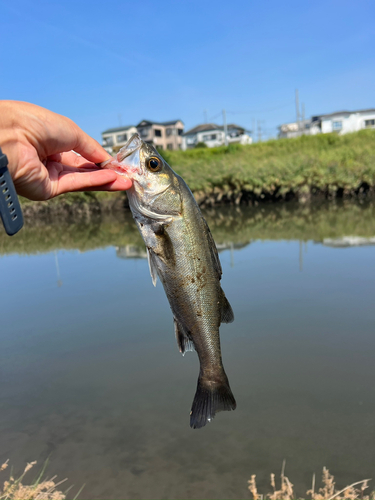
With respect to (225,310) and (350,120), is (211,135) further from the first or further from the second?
(225,310)

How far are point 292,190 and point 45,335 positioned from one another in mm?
20342

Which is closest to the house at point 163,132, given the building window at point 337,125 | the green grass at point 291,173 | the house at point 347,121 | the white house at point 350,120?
the house at point 347,121

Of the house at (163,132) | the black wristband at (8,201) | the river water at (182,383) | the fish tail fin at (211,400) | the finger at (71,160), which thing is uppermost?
the house at (163,132)

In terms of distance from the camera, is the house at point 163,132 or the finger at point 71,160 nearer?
the finger at point 71,160

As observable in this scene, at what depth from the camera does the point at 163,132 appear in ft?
306

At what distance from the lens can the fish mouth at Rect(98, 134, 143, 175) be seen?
Result: 2433 mm

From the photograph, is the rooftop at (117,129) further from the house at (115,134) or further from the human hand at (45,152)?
the human hand at (45,152)

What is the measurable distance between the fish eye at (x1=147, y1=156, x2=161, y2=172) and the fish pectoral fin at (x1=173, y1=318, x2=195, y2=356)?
3.08ft

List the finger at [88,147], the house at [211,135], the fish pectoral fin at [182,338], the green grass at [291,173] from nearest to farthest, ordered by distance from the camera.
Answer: the finger at [88,147] < the fish pectoral fin at [182,338] < the green grass at [291,173] < the house at [211,135]

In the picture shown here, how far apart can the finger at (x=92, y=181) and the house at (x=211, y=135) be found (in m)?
91.2

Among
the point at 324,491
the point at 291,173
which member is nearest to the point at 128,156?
the point at 324,491

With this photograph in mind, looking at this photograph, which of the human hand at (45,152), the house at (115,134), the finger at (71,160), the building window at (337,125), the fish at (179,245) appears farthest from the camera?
the house at (115,134)

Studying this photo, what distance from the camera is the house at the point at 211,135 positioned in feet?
303

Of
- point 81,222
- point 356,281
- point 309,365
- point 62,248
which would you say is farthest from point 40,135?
point 81,222
